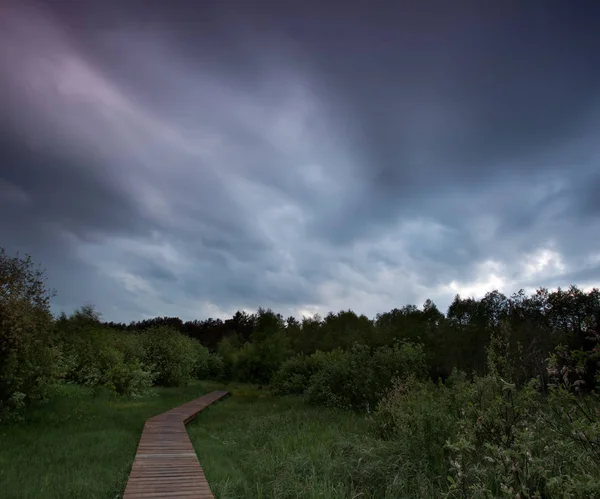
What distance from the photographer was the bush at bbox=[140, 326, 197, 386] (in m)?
23.8

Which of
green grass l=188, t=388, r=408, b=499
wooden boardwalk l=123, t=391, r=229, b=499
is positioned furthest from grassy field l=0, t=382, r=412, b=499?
wooden boardwalk l=123, t=391, r=229, b=499

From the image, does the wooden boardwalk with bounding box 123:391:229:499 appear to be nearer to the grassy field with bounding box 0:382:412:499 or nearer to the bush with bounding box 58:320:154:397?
the grassy field with bounding box 0:382:412:499

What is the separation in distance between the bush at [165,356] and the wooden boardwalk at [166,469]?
49.1ft

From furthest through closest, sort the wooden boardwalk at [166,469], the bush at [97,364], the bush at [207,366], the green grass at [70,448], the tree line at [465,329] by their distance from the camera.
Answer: the bush at [207,366]
the tree line at [465,329]
the bush at [97,364]
the green grass at [70,448]
the wooden boardwalk at [166,469]

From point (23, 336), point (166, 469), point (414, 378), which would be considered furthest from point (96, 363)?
point (414, 378)

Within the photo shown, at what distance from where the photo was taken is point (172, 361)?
24156 mm

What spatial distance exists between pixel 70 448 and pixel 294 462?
15.6 ft

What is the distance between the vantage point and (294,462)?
6262mm

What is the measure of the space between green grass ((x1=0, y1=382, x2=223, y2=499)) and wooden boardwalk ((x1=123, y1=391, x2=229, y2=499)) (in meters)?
0.27

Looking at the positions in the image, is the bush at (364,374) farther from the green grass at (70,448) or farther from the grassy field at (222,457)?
the green grass at (70,448)

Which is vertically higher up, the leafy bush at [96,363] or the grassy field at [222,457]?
the leafy bush at [96,363]

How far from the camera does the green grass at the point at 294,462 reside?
5.20 m

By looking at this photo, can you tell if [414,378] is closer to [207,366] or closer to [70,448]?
[70,448]

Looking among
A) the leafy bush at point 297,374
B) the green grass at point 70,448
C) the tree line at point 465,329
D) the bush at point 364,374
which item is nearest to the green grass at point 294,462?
the green grass at point 70,448
